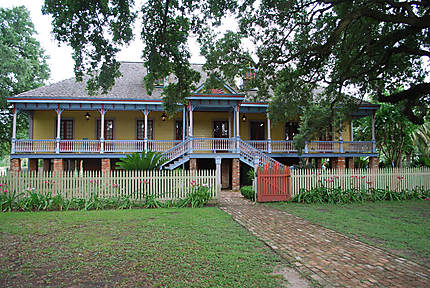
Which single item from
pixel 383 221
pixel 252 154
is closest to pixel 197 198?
pixel 383 221

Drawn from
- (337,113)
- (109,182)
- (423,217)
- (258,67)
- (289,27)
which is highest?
(289,27)

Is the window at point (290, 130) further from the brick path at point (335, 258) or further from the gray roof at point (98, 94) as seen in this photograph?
the brick path at point (335, 258)

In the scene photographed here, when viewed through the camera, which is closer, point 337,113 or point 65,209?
point 65,209

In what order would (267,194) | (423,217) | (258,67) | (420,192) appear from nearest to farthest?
(423,217), (258,67), (267,194), (420,192)

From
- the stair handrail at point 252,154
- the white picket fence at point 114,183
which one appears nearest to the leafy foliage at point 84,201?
the white picket fence at point 114,183

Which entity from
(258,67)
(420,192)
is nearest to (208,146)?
(258,67)

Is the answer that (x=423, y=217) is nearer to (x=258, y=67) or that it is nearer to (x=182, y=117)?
(x=258, y=67)

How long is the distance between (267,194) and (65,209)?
7.88 meters

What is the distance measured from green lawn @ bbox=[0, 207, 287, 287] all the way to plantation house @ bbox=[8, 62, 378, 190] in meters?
10.6

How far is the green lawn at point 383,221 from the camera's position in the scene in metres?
6.17

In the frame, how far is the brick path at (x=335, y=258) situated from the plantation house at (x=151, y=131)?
10891 mm

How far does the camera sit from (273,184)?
12.9m

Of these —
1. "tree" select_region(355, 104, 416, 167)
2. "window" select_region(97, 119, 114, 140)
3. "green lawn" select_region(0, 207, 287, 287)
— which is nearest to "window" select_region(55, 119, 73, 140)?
"window" select_region(97, 119, 114, 140)

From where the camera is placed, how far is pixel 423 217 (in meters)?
9.41
